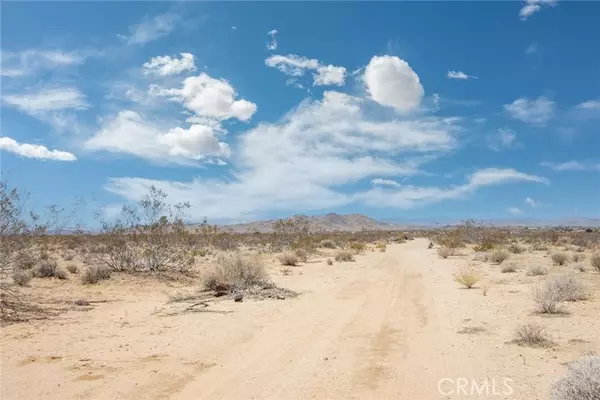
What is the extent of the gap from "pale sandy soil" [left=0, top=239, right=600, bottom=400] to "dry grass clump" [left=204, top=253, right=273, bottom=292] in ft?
6.77

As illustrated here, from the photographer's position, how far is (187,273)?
23359mm

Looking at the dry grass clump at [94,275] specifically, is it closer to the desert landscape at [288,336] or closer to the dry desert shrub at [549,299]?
the desert landscape at [288,336]

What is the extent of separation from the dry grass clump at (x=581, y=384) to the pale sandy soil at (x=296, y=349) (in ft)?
4.17

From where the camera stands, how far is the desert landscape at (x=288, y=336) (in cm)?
718

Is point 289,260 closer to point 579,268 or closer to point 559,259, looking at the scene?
point 559,259

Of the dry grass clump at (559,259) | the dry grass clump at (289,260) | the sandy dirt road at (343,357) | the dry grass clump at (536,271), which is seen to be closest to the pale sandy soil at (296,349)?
the sandy dirt road at (343,357)

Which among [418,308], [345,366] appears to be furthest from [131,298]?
[345,366]

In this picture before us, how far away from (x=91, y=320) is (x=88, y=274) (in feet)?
25.5

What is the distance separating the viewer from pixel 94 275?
766 inches

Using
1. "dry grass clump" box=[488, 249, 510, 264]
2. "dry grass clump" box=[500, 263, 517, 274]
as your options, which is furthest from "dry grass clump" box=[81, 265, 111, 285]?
"dry grass clump" box=[488, 249, 510, 264]

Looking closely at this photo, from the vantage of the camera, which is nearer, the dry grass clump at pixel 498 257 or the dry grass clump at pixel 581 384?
the dry grass clump at pixel 581 384

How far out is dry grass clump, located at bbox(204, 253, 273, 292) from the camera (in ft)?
55.6

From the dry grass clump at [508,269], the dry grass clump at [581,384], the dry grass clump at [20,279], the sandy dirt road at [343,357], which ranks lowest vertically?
the sandy dirt road at [343,357]

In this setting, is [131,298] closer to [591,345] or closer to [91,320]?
[91,320]
